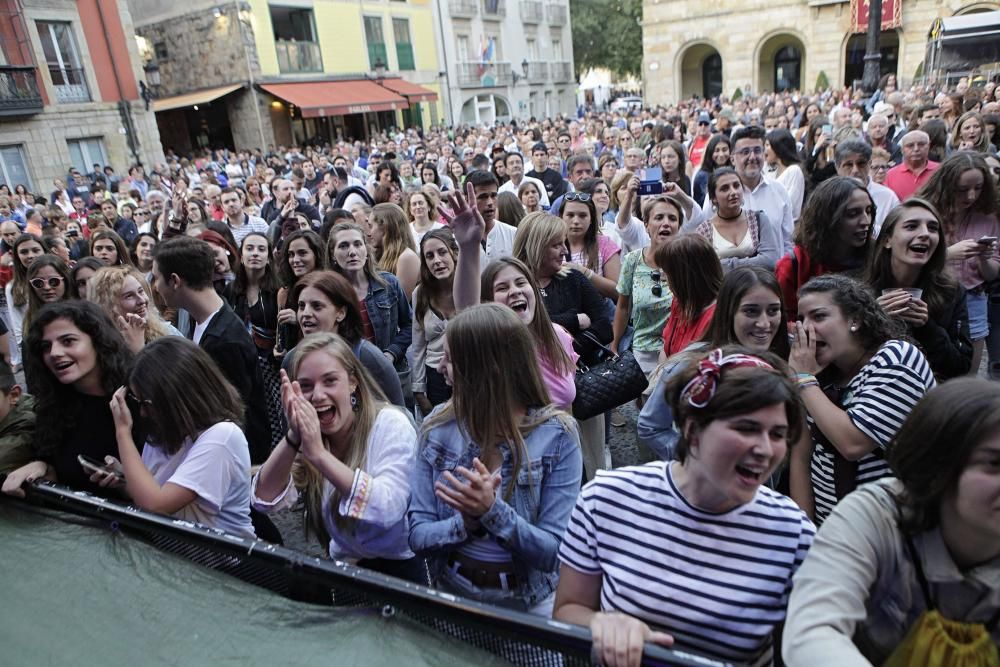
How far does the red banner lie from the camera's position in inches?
1164

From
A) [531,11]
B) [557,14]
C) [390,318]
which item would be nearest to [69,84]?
[390,318]

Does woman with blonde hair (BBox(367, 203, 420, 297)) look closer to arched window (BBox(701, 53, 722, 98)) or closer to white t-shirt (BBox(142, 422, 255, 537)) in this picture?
white t-shirt (BBox(142, 422, 255, 537))

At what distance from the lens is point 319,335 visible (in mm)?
2455

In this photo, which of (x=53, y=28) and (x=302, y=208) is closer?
(x=302, y=208)

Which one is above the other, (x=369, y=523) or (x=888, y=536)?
(x=888, y=536)

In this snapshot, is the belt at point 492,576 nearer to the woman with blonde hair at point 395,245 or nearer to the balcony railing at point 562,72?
the woman with blonde hair at point 395,245

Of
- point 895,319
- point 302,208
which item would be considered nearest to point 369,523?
point 895,319

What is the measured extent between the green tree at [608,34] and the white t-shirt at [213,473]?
47977 millimetres

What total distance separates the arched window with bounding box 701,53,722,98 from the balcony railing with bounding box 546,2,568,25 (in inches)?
396

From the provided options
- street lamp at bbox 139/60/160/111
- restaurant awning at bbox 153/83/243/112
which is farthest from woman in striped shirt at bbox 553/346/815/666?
restaurant awning at bbox 153/83/243/112

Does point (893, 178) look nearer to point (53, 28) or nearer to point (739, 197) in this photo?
point (739, 197)

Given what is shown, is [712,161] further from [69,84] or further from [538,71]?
[538,71]

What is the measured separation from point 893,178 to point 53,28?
74.1 feet

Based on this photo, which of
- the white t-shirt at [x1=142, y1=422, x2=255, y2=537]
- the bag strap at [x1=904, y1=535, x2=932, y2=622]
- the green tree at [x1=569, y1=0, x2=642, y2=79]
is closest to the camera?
the bag strap at [x1=904, y1=535, x2=932, y2=622]
